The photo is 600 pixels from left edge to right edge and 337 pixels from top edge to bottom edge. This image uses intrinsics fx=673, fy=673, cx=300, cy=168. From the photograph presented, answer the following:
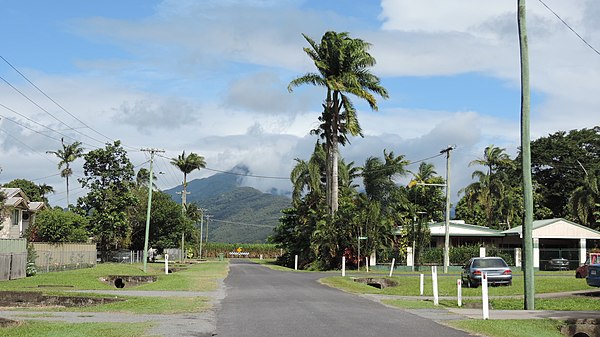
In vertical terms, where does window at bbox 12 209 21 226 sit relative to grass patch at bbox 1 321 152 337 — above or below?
above

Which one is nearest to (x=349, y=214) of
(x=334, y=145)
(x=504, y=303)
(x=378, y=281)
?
(x=334, y=145)

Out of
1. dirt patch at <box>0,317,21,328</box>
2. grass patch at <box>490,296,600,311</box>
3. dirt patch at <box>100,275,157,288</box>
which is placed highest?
dirt patch at <box>0,317,21,328</box>

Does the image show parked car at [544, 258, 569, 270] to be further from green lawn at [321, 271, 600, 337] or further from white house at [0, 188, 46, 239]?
white house at [0, 188, 46, 239]

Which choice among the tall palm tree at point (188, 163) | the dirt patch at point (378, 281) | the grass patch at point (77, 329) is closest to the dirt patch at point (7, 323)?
the grass patch at point (77, 329)

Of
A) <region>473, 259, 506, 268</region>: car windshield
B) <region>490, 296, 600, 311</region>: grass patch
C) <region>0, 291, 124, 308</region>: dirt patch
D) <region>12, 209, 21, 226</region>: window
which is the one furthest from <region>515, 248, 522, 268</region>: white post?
<region>12, 209, 21, 226</region>: window

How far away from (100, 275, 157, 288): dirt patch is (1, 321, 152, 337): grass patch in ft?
77.2

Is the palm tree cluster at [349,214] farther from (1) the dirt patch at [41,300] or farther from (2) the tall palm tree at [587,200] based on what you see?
(1) the dirt patch at [41,300]

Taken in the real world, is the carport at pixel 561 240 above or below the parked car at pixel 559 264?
above

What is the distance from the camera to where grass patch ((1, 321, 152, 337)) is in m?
13.8

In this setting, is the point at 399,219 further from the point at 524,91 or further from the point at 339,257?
the point at 524,91

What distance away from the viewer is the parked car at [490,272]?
31625mm

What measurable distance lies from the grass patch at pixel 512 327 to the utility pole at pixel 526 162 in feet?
12.1

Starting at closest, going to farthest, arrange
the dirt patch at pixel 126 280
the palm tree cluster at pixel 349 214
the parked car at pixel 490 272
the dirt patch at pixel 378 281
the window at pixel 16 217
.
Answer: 1. the parked car at pixel 490 272
2. the dirt patch at pixel 378 281
3. the dirt patch at pixel 126 280
4. the palm tree cluster at pixel 349 214
5. the window at pixel 16 217

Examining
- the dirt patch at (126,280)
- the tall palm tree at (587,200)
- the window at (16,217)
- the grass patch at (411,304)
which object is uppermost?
the tall palm tree at (587,200)
